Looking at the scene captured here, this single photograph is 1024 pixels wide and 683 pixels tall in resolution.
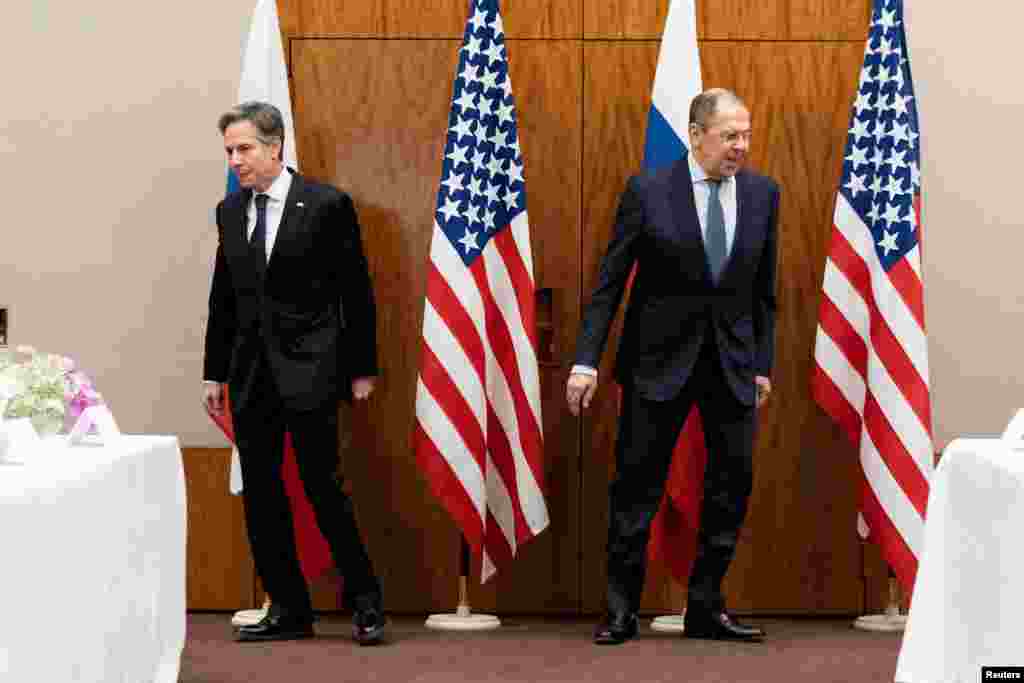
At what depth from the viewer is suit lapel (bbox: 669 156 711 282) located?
5.47 metres

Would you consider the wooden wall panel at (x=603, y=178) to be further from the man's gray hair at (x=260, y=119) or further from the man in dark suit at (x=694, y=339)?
the man's gray hair at (x=260, y=119)

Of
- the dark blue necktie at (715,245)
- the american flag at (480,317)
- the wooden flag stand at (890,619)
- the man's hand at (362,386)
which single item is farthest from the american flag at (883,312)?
the man's hand at (362,386)

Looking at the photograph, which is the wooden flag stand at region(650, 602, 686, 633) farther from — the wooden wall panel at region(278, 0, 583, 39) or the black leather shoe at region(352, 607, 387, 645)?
the wooden wall panel at region(278, 0, 583, 39)

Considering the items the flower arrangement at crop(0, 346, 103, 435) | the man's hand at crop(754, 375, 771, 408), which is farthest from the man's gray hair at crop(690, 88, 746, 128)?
the flower arrangement at crop(0, 346, 103, 435)

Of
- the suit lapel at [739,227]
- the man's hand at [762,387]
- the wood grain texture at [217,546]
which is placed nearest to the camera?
the suit lapel at [739,227]

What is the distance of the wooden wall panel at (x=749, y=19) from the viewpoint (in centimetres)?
616

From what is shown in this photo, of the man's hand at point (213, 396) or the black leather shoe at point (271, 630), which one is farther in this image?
the man's hand at point (213, 396)

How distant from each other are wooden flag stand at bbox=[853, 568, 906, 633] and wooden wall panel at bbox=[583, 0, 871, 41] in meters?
2.02

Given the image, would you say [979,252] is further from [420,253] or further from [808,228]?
[420,253]

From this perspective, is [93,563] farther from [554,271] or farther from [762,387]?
[554,271]

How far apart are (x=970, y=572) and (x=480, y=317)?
7.89 ft

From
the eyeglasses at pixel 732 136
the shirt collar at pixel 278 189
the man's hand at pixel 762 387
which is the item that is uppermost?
the eyeglasses at pixel 732 136

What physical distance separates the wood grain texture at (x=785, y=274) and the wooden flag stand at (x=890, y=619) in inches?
6.6

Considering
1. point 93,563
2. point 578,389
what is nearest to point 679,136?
point 578,389
